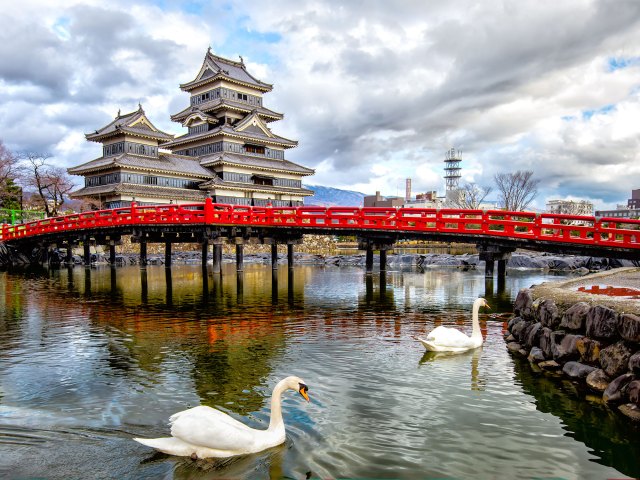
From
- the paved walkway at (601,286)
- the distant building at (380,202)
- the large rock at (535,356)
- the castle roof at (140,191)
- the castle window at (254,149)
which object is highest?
the castle window at (254,149)

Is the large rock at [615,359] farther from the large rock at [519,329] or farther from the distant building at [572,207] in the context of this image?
the distant building at [572,207]

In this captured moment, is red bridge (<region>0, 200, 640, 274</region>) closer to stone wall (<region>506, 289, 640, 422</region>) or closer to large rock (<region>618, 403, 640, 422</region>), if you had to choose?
stone wall (<region>506, 289, 640, 422</region>)

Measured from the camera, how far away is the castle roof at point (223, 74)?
5744 cm

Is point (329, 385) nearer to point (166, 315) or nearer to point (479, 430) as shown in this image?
point (479, 430)

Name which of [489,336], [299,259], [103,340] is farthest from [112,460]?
[299,259]

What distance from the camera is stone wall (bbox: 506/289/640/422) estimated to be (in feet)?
21.7

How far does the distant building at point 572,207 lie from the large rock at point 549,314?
114 meters

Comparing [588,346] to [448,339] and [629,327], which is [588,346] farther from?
[448,339]

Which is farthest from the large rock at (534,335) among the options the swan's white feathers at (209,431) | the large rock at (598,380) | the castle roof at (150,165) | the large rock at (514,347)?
the castle roof at (150,165)

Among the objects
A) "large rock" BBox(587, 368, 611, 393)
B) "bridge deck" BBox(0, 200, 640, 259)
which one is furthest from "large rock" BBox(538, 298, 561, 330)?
"bridge deck" BBox(0, 200, 640, 259)

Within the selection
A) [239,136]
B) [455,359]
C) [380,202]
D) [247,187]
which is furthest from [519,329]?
[380,202]

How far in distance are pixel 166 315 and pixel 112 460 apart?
1005 centimetres

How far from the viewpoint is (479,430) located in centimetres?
619

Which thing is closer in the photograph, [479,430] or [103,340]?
[479,430]
